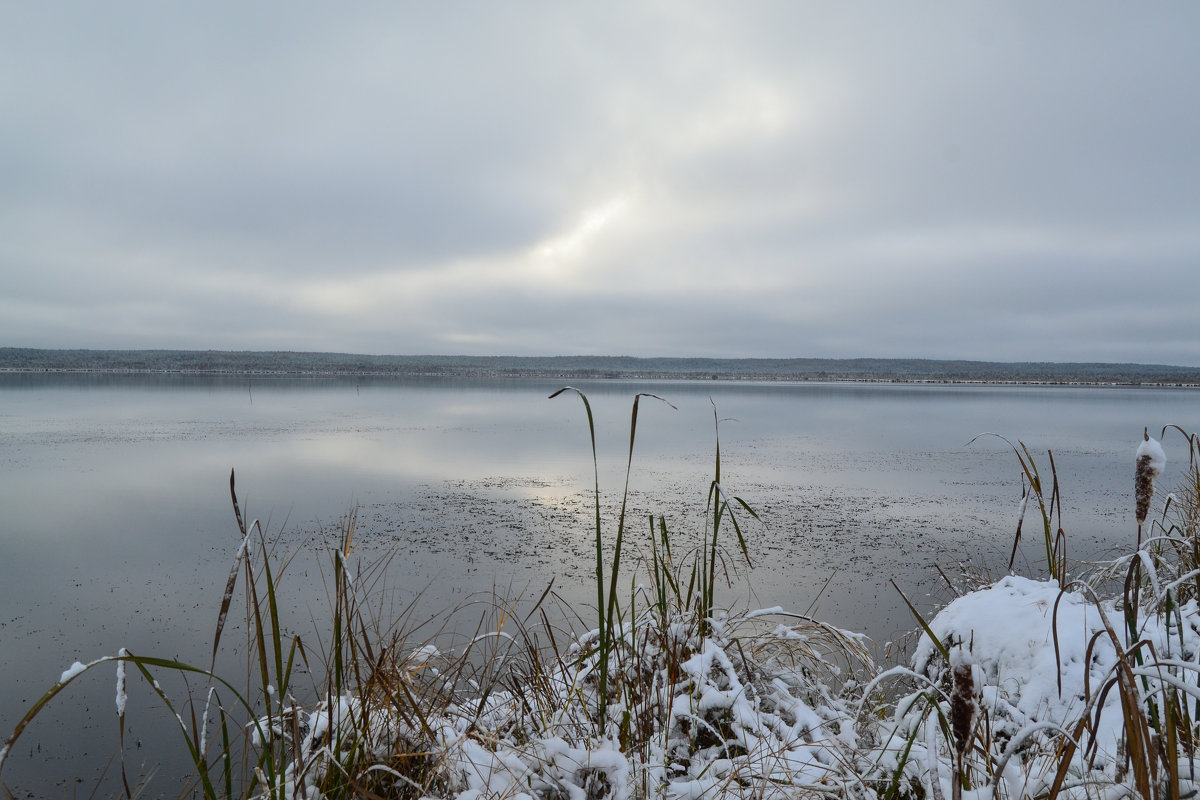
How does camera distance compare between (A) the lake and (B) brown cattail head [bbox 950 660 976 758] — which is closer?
(B) brown cattail head [bbox 950 660 976 758]

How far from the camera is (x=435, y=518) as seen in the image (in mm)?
9867

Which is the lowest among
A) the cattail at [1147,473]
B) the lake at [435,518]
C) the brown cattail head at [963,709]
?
the lake at [435,518]

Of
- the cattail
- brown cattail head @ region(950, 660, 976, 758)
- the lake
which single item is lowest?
the lake

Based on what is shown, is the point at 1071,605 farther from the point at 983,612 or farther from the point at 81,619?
the point at 81,619

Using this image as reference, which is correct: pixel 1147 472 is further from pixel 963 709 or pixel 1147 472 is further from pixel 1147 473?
pixel 963 709

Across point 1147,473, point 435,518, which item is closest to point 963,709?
point 1147,473

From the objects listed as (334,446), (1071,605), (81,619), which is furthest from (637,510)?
(334,446)

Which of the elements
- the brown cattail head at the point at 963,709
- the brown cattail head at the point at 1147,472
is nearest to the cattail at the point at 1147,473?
the brown cattail head at the point at 1147,472

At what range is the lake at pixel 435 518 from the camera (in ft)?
18.3

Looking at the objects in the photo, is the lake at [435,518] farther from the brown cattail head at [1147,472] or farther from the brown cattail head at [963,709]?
the brown cattail head at [963,709]

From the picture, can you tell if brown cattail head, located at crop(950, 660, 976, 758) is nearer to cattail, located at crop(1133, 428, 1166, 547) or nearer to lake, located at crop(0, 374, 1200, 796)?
cattail, located at crop(1133, 428, 1166, 547)

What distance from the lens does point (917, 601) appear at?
21.5ft

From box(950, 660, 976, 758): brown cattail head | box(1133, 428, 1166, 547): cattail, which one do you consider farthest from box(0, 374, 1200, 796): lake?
box(950, 660, 976, 758): brown cattail head

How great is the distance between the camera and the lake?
18.3 ft
